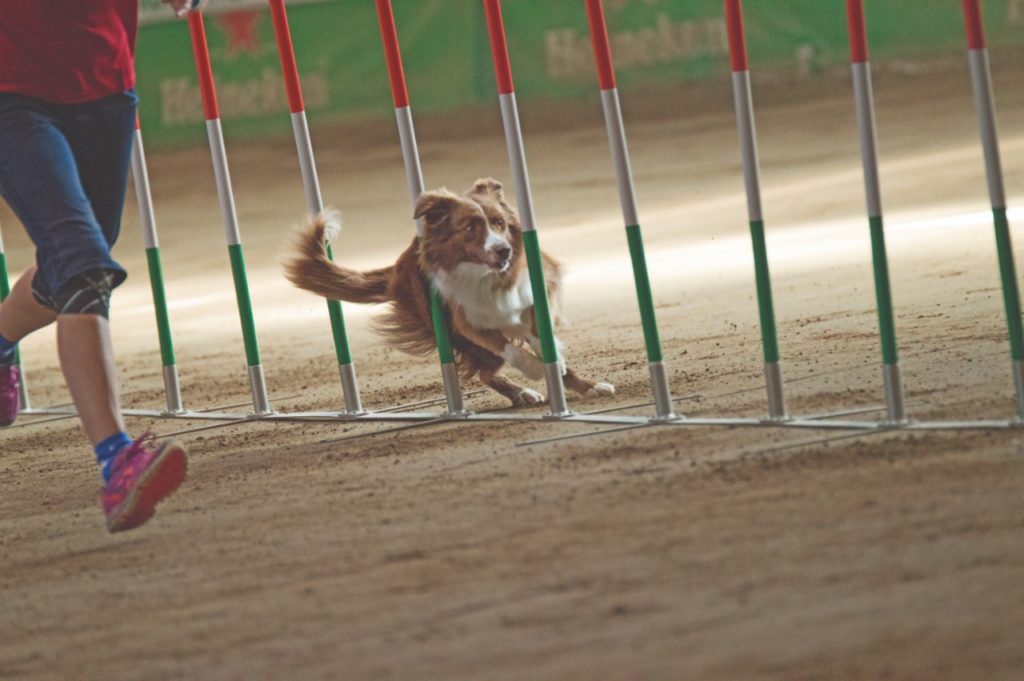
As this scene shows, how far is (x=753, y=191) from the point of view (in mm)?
3803

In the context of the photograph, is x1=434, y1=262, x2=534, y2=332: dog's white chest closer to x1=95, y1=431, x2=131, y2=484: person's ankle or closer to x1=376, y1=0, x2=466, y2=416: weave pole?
x1=376, y1=0, x2=466, y2=416: weave pole

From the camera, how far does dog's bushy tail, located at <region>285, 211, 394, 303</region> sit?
492cm

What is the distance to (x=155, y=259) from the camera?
512 cm

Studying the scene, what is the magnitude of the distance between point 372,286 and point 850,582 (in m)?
2.85

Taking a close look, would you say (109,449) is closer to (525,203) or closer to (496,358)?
(525,203)

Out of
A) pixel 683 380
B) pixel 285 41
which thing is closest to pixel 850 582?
pixel 683 380

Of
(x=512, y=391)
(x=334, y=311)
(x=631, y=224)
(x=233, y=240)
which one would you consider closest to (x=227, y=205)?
(x=233, y=240)

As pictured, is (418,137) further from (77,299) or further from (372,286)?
(77,299)

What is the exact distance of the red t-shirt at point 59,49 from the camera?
334 centimetres

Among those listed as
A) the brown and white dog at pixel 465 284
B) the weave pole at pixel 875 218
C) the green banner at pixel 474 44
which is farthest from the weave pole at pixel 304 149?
the green banner at pixel 474 44

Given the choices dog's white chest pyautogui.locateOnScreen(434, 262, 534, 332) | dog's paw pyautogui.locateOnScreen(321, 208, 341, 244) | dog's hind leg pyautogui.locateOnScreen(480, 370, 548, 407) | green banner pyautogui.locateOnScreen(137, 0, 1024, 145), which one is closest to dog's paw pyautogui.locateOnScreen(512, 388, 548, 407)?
dog's hind leg pyautogui.locateOnScreen(480, 370, 548, 407)

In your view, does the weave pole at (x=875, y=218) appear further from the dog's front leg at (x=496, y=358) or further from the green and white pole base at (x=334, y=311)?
the green and white pole base at (x=334, y=311)

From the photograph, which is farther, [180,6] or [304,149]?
[304,149]

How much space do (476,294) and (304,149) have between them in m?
0.67
